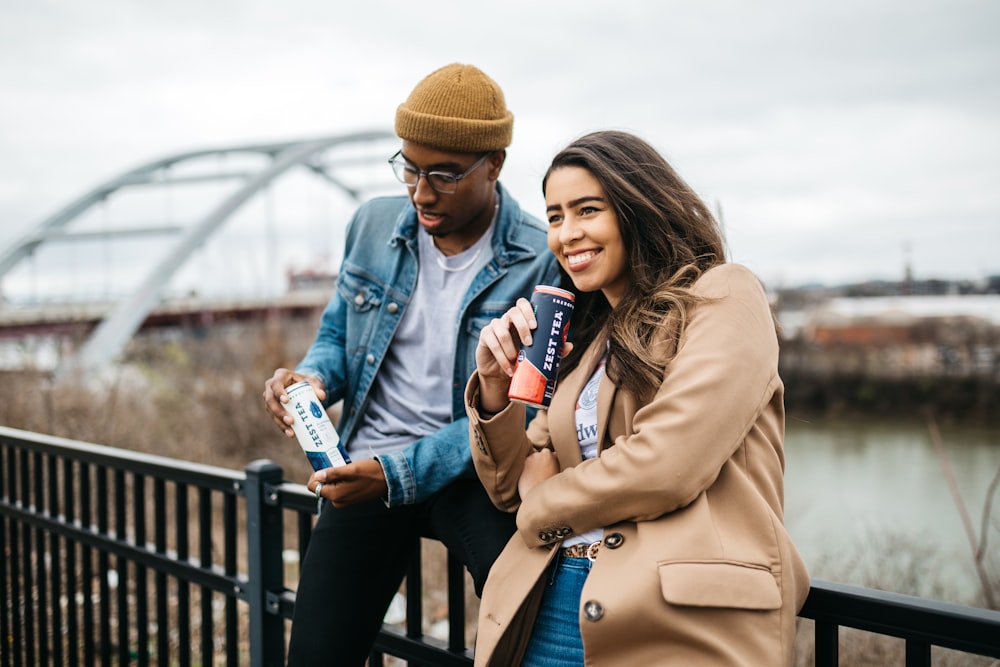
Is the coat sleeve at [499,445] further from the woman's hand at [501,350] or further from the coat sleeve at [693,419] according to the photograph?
the coat sleeve at [693,419]

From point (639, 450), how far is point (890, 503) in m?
8.36

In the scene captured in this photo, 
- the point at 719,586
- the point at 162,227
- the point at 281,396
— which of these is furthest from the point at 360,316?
the point at 162,227

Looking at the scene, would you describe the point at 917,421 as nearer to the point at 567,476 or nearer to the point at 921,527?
the point at 921,527

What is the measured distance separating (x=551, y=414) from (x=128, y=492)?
5.46 metres

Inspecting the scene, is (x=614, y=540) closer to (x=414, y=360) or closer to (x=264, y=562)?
(x=414, y=360)

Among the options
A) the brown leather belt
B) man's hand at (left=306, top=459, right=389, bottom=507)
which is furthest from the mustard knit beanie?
the brown leather belt

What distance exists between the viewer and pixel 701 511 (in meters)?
1.31

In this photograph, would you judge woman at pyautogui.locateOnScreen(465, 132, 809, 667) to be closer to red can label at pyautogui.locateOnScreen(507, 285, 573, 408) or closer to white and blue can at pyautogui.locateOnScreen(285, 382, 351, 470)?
red can label at pyautogui.locateOnScreen(507, 285, 573, 408)

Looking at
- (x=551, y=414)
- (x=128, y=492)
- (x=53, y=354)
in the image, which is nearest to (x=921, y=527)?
(x=128, y=492)

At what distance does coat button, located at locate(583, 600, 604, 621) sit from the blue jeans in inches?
5.6

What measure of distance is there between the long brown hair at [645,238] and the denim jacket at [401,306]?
0.35m

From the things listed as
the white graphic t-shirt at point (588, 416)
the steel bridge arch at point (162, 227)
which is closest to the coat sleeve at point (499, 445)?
the white graphic t-shirt at point (588, 416)

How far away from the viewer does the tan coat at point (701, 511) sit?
1254 mm

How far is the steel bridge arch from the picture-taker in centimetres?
1445
